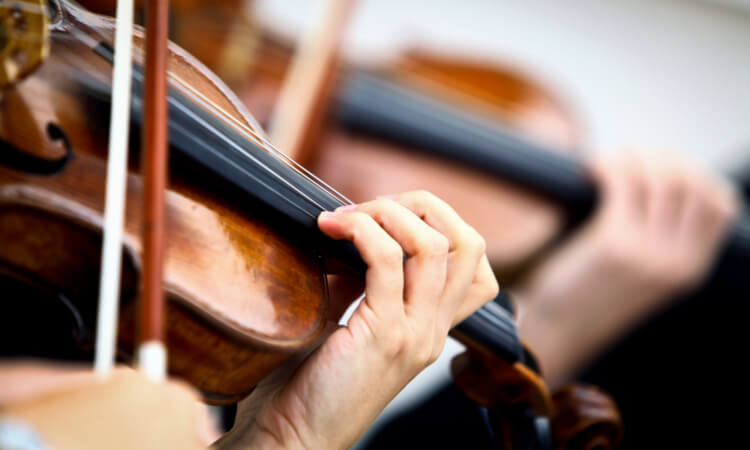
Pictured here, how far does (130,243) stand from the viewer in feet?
0.87

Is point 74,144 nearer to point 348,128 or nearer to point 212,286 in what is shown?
point 212,286

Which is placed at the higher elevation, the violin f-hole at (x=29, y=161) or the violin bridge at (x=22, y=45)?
the violin bridge at (x=22, y=45)

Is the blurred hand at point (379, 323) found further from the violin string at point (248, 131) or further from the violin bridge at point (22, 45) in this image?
the violin bridge at point (22, 45)

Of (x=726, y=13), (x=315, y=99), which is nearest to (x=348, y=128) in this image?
(x=315, y=99)

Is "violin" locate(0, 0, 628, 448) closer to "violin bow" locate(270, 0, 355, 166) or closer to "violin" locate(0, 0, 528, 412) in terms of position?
"violin" locate(0, 0, 528, 412)

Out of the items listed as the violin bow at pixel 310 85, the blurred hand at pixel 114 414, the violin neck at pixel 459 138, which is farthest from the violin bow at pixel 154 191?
the violin neck at pixel 459 138

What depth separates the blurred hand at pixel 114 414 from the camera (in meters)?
0.17

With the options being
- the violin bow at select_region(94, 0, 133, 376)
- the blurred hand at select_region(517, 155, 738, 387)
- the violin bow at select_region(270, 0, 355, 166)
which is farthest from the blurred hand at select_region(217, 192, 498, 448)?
the blurred hand at select_region(517, 155, 738, 387)

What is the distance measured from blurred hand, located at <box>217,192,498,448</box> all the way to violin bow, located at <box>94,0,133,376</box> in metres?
0.10

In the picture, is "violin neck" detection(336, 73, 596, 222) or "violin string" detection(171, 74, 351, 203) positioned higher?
"violin string" detection(171, 74, 351, 203)

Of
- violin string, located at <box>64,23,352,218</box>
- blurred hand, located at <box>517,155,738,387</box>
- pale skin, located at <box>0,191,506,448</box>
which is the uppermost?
violin string, located at <box>64,23,352,218</box>

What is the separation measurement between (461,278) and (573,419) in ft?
0.54

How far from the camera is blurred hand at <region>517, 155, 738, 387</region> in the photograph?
90cm

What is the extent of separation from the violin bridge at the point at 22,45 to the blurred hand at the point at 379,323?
0.52 feet
